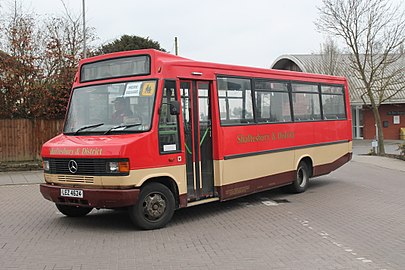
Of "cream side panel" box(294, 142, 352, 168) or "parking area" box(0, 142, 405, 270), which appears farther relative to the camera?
"cream side panel" box(294, 142, 352, 168)

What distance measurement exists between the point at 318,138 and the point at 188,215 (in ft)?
15.9

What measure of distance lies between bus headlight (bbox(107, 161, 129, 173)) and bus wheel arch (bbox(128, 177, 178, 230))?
1.72 feet

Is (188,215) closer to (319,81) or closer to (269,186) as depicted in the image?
(269,186)

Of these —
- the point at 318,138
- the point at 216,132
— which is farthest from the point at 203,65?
the point at 318,138

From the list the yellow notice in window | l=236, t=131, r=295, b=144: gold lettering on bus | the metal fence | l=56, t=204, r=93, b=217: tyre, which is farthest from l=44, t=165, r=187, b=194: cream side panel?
the metal fence

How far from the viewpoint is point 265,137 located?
10.1 meters

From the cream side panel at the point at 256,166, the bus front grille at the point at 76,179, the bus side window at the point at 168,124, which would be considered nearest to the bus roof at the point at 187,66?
the bus side window at the point at 168,124

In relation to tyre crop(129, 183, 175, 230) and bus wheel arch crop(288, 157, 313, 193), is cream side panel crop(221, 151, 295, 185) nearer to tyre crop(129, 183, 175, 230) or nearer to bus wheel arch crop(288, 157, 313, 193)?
bus wheel arch crop(288, 157, 313, 193)

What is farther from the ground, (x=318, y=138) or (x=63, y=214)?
(x=318, y=138)

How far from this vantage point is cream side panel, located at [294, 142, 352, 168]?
37.5 ft

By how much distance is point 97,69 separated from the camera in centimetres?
843

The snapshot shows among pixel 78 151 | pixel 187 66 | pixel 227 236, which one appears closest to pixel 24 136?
pixel 78 151

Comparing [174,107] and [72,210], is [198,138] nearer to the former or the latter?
[174,107]

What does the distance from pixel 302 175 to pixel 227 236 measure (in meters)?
5.10
